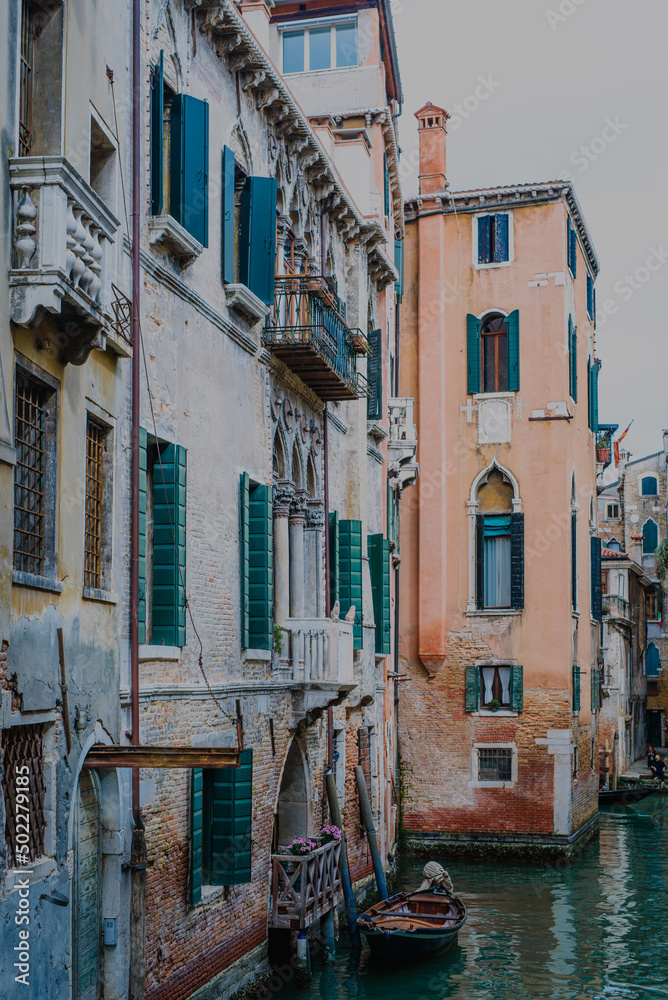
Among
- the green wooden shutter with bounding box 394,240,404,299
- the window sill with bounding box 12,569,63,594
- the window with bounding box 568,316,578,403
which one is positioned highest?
the green wooden shutter with bounding box 394,240,404,299

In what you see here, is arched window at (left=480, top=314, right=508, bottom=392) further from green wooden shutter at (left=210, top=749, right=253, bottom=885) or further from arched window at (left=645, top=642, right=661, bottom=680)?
arched window at (left=645, top=642, right=661, bottom=680)

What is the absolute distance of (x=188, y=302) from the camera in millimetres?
13070

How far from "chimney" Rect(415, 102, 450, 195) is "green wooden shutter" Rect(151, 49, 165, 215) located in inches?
659

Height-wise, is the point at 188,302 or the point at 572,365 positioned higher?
the point at 572,365

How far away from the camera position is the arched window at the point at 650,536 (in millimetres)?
58312

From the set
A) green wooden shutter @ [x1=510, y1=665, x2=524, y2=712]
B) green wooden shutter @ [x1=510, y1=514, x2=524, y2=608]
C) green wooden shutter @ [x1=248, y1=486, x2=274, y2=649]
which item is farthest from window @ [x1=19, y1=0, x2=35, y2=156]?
green wooden shutter @ [x1=510, y1=665, x2=524, y2=712]

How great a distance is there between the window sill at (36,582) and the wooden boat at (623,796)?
2869 centimetres

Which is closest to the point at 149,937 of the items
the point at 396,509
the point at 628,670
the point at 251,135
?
the point at 251,135

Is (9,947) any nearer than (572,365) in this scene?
Yes

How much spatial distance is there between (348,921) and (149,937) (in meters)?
6.99

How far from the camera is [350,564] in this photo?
19.5 metres

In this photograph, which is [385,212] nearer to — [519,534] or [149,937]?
[519,534]

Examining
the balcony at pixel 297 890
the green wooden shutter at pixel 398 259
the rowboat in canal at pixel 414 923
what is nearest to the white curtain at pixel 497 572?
the green wooden shutter at pixel 398 259

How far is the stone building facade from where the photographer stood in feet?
29.5
